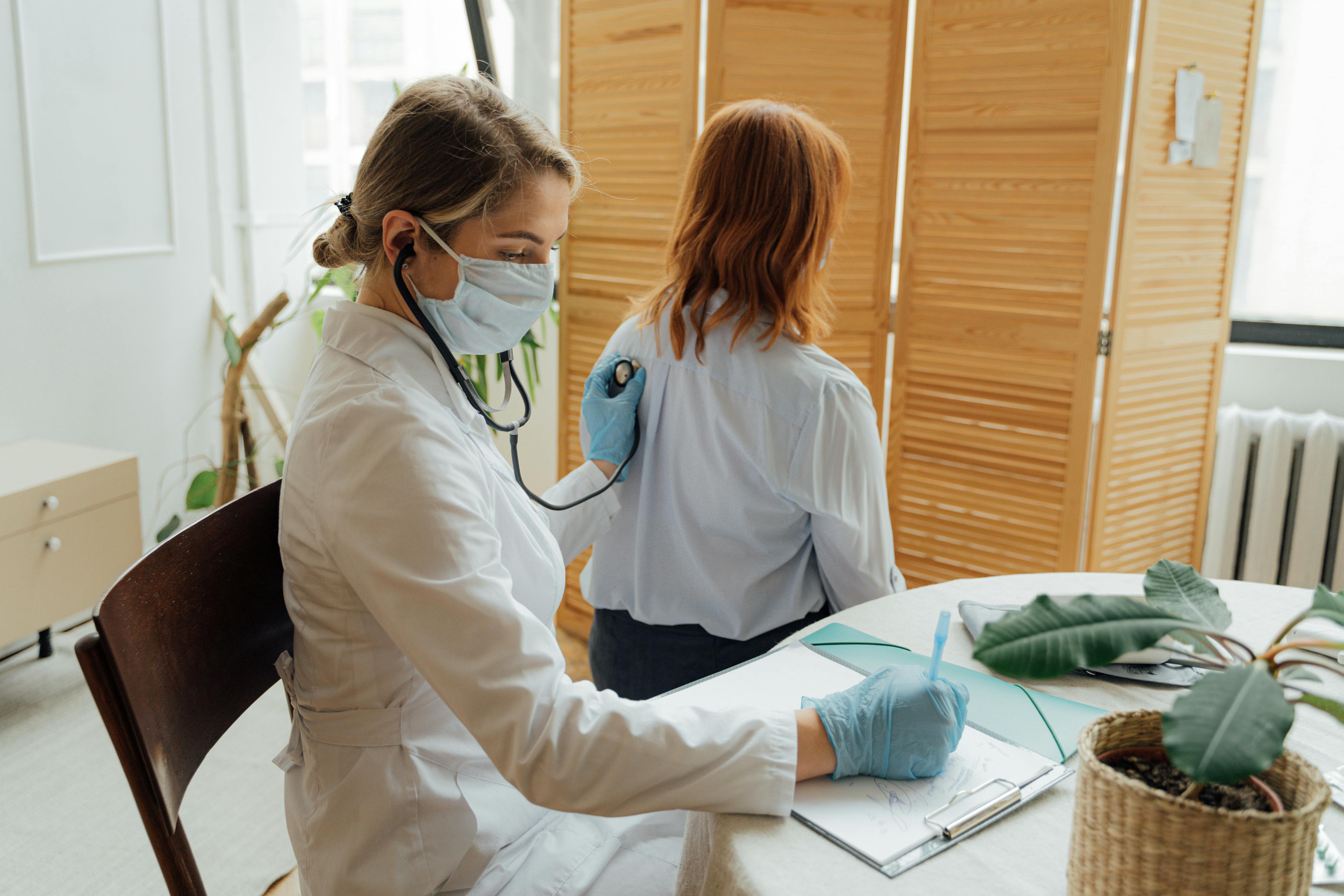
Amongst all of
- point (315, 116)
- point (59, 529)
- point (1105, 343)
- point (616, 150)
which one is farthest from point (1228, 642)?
point (315, 116)

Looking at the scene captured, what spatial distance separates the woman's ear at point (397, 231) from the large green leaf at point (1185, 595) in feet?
2.51

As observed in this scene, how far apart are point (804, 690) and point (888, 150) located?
5.62 feet

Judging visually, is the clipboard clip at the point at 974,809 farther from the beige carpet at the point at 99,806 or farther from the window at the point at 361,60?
the window at the point at 361,60

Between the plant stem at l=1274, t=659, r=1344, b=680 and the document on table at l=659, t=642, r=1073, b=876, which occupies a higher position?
the plant stem at l=1274, t=659, r=1344, b=680

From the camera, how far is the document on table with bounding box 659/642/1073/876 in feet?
2.68

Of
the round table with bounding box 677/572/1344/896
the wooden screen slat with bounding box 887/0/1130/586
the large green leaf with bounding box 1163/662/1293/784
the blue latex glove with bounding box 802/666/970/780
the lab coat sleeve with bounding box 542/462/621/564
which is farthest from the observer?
the wooden screen slat with bounding box 887/0/1130/586

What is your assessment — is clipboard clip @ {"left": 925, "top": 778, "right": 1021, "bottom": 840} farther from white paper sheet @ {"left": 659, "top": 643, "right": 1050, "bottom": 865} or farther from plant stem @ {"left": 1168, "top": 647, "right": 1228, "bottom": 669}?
plant stem @ {"left": 1168, "top": 647, "right": 1228, "bottom": 669}

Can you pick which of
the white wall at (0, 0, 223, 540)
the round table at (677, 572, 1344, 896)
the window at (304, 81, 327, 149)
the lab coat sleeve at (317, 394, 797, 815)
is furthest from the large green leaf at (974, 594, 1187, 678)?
the window at (304, 81, 327, 149)

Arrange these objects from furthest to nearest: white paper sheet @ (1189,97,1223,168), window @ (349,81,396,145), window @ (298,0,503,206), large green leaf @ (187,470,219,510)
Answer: window @ (349,81,396,145), window @ (298,0,503,206), large green leaf @ (187,470,219,510), white paper sheet @ (1189,97,1223,168)

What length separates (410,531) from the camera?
0.88 m

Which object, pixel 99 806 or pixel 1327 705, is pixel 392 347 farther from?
pixel 99 806

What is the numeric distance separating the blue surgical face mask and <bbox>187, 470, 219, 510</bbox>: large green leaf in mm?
2446

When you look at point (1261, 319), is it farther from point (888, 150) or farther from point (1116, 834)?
point (1116, 834)

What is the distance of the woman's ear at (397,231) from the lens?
1.03m
